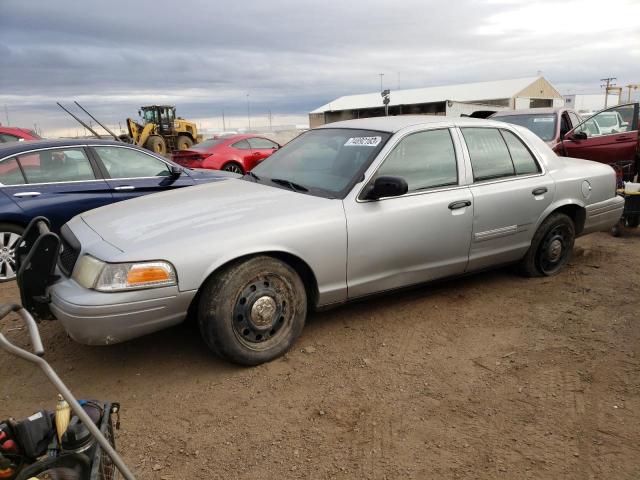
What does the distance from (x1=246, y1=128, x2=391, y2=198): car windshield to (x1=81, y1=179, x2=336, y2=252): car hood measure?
163 millimetres

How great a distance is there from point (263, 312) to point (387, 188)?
3.95ft

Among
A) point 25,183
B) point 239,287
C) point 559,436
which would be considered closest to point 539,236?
point 559,436

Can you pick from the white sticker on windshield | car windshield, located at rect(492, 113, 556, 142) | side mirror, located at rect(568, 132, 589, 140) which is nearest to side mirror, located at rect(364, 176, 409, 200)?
the white sticker on windshield

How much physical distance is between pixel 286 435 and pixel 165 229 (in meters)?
1.43

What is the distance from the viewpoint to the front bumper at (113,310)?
2793mm

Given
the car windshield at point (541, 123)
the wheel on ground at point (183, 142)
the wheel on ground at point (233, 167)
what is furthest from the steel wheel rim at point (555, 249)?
the wheel on ground at point (183, 142)

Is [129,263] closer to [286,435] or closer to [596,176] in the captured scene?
[286,435]

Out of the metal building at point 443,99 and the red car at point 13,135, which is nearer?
the red car at point 13,135

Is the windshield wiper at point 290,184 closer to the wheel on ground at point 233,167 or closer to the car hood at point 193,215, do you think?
the car hood at point 193,215

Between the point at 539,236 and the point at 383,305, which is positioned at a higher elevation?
the point at 539,236

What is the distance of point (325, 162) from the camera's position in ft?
13.1

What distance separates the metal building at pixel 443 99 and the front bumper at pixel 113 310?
43.5 m

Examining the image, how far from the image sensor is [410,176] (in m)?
3.85

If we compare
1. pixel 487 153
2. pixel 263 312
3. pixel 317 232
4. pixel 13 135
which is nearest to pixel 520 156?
pixel 487 153
